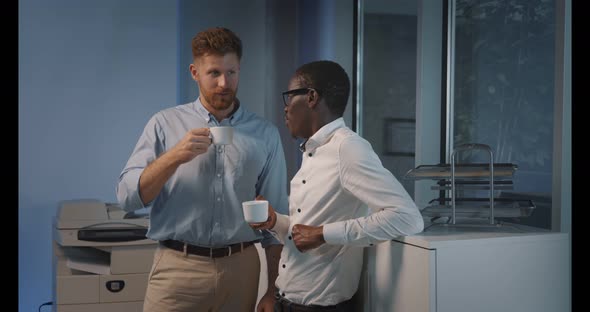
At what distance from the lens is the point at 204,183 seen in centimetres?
178

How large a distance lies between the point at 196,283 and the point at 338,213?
1.67 feet

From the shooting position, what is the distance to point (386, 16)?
3.32 metres

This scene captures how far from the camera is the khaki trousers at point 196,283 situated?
5.64ft

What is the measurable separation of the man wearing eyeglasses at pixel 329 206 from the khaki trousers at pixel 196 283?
0.20 metres

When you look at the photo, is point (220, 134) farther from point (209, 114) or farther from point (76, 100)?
point (76, 100)

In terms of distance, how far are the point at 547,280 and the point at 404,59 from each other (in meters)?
1.78

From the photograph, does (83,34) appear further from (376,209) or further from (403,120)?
(376,209)

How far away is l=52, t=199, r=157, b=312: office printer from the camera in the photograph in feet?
9.28

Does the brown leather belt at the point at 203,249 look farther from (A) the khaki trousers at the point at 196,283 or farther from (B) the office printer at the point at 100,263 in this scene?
(B) the office printer at the point at 100,263

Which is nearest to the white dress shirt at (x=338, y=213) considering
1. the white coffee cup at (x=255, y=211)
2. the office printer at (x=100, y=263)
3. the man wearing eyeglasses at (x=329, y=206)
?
the man wearing eyeglasses at (x=329, y=206)

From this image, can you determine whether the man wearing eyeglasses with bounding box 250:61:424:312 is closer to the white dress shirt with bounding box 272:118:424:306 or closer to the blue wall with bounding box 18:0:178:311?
the white dress shirt with bounding box 272:118:424:306

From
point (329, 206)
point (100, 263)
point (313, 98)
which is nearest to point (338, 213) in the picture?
point (329, 206)

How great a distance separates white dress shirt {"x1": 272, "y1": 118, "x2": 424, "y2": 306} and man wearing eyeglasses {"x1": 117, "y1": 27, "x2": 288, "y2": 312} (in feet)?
0.69

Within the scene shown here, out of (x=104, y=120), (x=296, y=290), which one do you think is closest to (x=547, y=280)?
(x=296, y=290)
